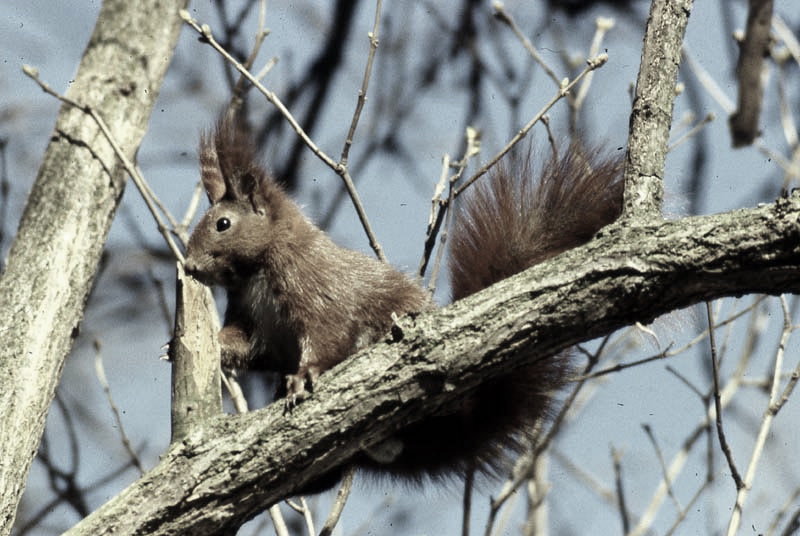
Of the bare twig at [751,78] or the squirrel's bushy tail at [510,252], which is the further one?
the squirrel's bushy tail at [510,252]

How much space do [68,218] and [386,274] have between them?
4.19 ft

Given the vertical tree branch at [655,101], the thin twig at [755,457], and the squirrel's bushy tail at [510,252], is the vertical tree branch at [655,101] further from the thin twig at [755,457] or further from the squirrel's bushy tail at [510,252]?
the thin twig at [755,457]

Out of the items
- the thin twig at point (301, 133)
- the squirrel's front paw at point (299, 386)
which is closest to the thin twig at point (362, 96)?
the thin twig at point (301, 133)

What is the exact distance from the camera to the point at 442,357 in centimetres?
263

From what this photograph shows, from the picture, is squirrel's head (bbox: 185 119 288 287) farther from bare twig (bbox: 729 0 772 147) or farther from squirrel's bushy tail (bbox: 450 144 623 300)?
bare twig (bbox: 729 0 772 147)

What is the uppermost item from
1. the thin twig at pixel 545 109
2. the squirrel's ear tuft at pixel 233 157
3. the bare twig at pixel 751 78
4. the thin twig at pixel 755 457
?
the squirrel's ear tuft at pixel 233 157

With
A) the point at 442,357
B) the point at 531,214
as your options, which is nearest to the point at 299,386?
the point at 442,357

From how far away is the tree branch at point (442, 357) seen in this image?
99.6 inches

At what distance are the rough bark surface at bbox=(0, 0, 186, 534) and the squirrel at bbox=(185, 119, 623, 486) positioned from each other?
0.59 m

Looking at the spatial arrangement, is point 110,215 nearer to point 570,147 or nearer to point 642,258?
point 570,147

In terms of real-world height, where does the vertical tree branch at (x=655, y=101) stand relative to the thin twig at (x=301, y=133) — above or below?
below

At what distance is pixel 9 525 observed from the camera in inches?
123

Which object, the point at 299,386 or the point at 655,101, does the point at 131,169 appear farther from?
the point at 655,101

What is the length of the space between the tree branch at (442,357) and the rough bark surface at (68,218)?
0.80 meters
